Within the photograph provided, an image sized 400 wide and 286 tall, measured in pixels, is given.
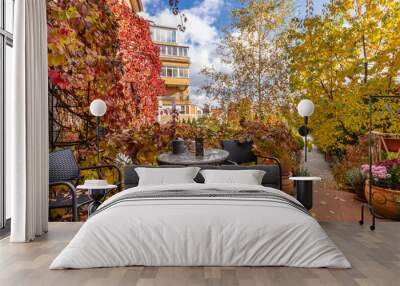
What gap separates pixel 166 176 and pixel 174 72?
201 centimetres

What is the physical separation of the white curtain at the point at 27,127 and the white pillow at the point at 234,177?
160cm

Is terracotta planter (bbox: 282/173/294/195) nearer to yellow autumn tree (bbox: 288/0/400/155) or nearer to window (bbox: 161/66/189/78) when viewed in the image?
yellow autumn tree (bbox: 288/0/400/155)

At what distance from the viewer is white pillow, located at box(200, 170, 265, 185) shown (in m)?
4.14

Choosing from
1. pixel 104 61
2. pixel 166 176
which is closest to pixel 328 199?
pixel 166 176

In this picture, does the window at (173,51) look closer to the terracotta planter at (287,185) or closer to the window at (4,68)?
the window at (4,68)

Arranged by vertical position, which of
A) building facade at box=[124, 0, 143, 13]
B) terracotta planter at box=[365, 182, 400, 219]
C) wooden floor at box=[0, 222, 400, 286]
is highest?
building facade at box=[124, 0, 143, 13]

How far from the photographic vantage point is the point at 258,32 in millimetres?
5777

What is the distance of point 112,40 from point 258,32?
198 centimetres

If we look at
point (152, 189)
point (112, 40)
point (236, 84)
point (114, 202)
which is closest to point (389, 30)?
point (236, 84)

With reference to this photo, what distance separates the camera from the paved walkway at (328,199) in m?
5.14

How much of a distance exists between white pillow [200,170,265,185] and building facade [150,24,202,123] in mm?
1643

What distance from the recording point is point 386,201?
4922 mm

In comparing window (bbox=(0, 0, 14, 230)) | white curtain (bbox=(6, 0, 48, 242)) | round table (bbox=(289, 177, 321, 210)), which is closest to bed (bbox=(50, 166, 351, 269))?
white curtain (bbox=(6, 0, 48, 242))

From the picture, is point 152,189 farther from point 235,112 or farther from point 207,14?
point 207,14
